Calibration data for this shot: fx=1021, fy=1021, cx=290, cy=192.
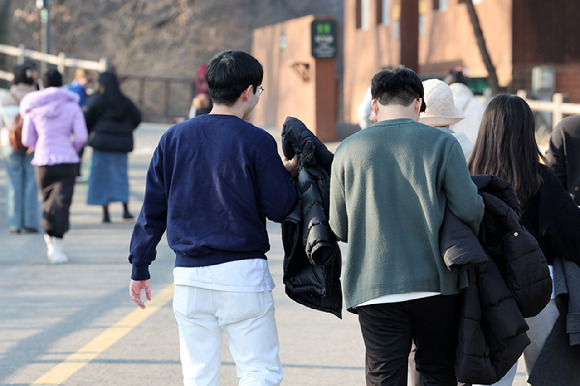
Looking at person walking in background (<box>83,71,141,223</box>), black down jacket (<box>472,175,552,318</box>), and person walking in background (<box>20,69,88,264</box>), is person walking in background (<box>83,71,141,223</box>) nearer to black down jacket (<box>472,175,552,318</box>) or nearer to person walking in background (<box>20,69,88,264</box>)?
person walking in background (<box>20,69,88,264</box>)

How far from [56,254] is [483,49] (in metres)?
11.6

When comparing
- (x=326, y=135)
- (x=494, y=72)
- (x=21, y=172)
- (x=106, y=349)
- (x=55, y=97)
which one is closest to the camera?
(x=106, y=349)

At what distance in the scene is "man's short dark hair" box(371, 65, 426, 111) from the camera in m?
3.97

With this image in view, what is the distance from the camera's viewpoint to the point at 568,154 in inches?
235

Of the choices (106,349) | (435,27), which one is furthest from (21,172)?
(435,27)

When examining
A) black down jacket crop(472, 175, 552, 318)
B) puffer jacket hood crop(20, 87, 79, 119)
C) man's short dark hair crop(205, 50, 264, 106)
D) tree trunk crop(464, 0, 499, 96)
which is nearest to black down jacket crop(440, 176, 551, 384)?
black down jacket crop(472, 175, 552, 318)

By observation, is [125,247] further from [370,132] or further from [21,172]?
[370,132]

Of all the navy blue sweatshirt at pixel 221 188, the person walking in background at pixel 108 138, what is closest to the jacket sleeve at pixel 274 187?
the navy blue sweatshirt at pixel 221 188

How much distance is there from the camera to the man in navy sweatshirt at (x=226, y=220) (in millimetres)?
4035

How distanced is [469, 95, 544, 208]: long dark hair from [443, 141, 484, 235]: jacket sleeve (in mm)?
677

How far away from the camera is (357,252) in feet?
13.0

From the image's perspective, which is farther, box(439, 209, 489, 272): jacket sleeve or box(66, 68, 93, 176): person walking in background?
box(66, 68, 93, 176): person walking in background

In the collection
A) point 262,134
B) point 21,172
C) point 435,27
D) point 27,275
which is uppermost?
point 435,27

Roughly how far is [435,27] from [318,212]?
20.9 meters
